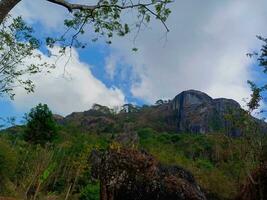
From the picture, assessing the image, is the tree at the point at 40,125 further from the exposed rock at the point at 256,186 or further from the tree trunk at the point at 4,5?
the tree trunk at the point at 4,5

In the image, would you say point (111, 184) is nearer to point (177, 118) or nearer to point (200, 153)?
point (200, 153)

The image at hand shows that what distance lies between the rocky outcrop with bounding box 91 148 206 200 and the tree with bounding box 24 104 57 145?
84.5ft

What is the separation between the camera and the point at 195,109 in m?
140

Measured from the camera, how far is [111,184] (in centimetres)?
1556

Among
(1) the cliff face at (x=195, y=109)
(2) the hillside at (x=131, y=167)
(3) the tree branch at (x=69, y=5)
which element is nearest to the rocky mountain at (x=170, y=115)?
(1) the cliff face at (x=195, y=109)

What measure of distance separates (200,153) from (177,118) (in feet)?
257

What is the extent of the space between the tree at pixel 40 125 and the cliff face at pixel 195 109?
83.3m

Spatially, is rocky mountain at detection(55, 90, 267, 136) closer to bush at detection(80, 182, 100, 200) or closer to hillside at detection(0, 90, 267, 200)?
hillside at detection(0, 90, 267, 200)

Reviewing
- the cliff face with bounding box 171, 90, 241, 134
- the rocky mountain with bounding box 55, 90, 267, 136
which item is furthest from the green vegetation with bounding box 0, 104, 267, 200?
the cliff face with bounding box 171, 90, 241, 134

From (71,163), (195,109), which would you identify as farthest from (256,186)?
(195,109)

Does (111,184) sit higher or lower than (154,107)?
lower

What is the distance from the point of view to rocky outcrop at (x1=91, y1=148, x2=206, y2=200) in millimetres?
15617

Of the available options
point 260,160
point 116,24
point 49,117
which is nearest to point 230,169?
point 49,117

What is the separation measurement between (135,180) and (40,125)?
27175mm
